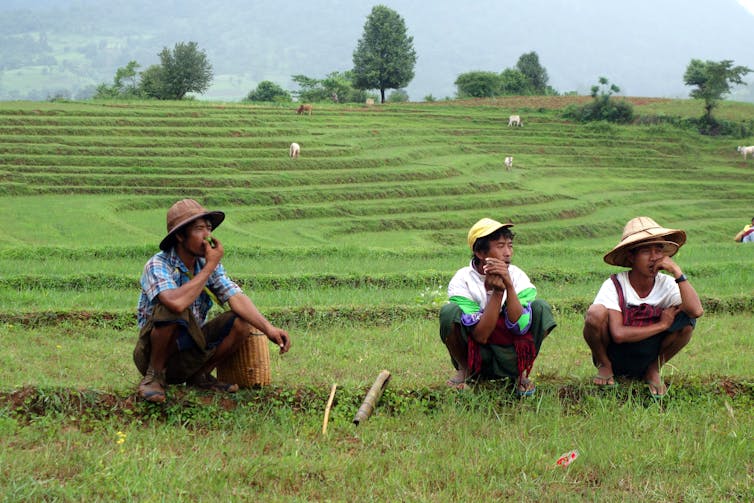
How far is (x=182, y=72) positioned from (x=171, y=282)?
154 feet

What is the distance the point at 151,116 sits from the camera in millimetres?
32406

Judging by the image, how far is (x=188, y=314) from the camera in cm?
482

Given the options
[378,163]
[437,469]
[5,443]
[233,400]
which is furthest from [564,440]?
[378,163]

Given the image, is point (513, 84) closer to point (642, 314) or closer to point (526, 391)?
point (642, 314)

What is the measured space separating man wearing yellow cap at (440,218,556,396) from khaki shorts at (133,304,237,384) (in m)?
1.36

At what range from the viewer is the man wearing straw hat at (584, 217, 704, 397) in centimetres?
521

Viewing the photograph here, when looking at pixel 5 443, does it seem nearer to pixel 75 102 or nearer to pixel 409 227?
pixel 409 227

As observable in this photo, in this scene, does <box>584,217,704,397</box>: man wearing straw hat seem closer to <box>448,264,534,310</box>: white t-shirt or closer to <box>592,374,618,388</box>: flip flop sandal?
<box>592,374,618,388</box>: flip flop sandal

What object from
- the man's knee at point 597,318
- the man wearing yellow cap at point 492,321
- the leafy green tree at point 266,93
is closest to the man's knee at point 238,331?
the man wearing yellow cap at point 492,321

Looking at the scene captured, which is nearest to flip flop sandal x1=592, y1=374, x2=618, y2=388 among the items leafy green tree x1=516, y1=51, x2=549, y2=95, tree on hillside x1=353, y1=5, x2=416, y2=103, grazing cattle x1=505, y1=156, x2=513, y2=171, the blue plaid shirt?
the blue plaid shirt

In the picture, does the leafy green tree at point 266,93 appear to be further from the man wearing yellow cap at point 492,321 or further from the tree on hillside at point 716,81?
A: the man wearing yellow cap at point 492,321

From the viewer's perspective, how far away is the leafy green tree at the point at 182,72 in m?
49.2

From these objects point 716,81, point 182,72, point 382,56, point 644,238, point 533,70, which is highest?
point 382,56

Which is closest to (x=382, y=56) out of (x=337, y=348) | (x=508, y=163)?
(x=508, y=163)
